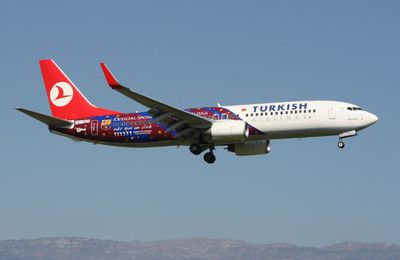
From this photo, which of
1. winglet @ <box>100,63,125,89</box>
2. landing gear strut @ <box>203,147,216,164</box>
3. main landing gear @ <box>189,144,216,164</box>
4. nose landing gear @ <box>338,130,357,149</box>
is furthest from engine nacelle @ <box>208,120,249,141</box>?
winglet @ <box>100,63,125,89</box>

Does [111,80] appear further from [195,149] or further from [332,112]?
[332,112]

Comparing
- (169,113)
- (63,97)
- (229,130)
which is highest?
(63,97)

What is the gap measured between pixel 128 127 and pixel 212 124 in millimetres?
7726

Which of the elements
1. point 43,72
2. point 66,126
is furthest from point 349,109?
point 43,72

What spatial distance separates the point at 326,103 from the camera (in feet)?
214

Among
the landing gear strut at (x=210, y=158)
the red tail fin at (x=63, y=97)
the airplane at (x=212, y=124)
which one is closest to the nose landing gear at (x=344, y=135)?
the airplane at (x=212, y=124)

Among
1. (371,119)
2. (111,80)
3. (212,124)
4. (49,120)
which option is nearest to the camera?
(111,80)

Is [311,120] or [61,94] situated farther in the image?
[61,94]

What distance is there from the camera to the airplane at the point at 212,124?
6425cm

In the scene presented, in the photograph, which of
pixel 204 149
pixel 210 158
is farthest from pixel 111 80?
pixel 210 158

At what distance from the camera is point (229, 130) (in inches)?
2544

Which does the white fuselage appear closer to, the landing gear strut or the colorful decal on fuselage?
the colorful decal on fuselage

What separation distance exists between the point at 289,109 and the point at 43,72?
2558cm

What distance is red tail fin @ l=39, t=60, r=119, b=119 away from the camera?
73625 mm
